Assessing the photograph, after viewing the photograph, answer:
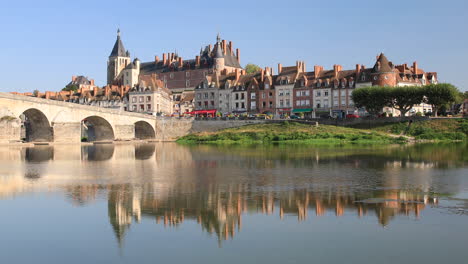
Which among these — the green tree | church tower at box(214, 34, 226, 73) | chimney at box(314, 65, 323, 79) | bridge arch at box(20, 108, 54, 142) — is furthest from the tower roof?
bridge arch at box(20, 108, 54, 142)

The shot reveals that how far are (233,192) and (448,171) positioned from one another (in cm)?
1391

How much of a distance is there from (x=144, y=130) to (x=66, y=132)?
2295 centimetres

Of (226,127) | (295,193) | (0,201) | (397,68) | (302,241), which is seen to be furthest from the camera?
(397,68)

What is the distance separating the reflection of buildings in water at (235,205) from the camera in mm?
16109

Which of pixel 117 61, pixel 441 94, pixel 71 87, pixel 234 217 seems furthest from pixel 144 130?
pixel 234 217

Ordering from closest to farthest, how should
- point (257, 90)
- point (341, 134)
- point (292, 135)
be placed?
point (341, 134)
point (292, 135)
point (257, 90)

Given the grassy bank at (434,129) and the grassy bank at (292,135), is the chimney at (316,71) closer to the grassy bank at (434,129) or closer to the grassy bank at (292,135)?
the grassy bank at (292,135)

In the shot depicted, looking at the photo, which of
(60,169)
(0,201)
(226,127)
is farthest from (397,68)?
Answer: (0,201)

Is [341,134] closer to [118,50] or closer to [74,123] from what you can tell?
[74,123]

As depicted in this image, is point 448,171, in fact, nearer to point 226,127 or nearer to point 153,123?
point 226,127

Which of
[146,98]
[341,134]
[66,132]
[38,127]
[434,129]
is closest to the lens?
[66,132]

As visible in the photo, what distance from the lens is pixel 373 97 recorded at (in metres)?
72.8

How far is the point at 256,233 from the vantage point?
1465 cm

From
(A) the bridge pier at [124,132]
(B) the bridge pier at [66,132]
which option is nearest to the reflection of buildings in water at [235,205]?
(B) the bridge pier at [66,132]
